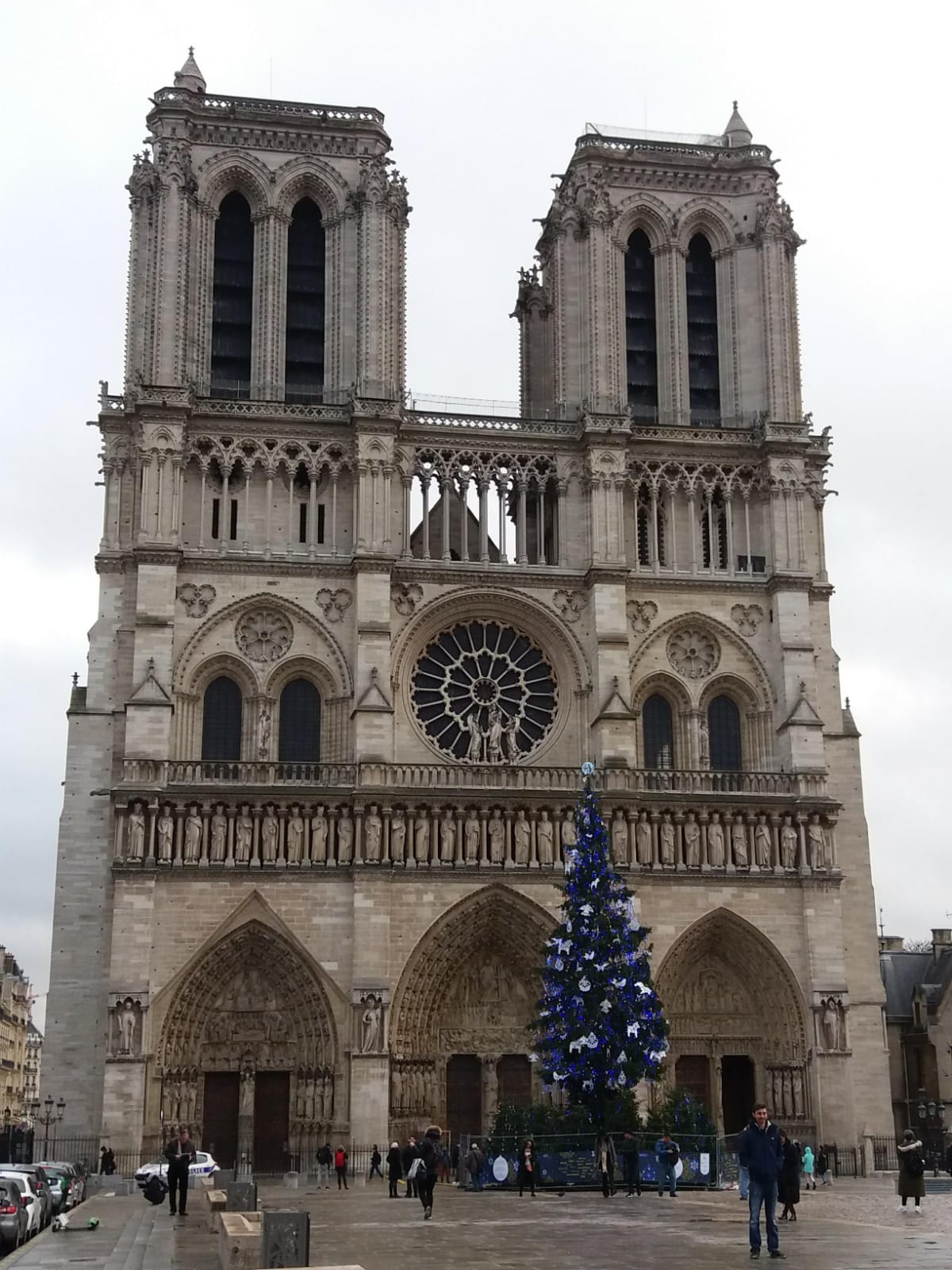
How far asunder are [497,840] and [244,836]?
5967 mm

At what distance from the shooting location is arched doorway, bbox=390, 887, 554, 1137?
3794cm

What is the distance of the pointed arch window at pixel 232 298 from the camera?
143ft

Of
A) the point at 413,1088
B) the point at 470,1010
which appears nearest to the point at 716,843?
the point at 470,1010

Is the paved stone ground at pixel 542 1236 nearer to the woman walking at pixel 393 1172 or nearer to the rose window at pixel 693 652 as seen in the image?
the woman walking at pixel 393 1172

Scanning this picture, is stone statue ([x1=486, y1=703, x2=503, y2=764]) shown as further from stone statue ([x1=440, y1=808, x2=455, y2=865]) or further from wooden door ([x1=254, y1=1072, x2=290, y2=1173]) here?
wooden door ([x1=254, y1=1072, x2=290, y2=1173])

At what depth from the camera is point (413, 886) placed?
3834cm

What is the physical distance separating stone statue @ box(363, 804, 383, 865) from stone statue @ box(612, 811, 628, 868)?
5599mm

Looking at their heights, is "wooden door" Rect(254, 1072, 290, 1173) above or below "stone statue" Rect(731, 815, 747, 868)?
below

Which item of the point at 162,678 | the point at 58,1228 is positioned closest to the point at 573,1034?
the point at 58,1228

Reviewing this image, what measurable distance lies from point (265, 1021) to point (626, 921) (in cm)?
1090

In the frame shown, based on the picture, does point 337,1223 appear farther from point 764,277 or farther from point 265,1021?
point 764,277

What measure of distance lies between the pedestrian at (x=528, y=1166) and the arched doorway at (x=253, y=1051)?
9748 millimetres

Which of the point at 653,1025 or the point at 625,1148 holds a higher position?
the point at 653,1025

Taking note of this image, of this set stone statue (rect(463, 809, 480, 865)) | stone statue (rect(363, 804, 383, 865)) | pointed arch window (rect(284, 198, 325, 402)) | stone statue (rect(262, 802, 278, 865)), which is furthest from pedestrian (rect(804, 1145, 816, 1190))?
pointed arch window (rect(284, 198, 325, 402))
